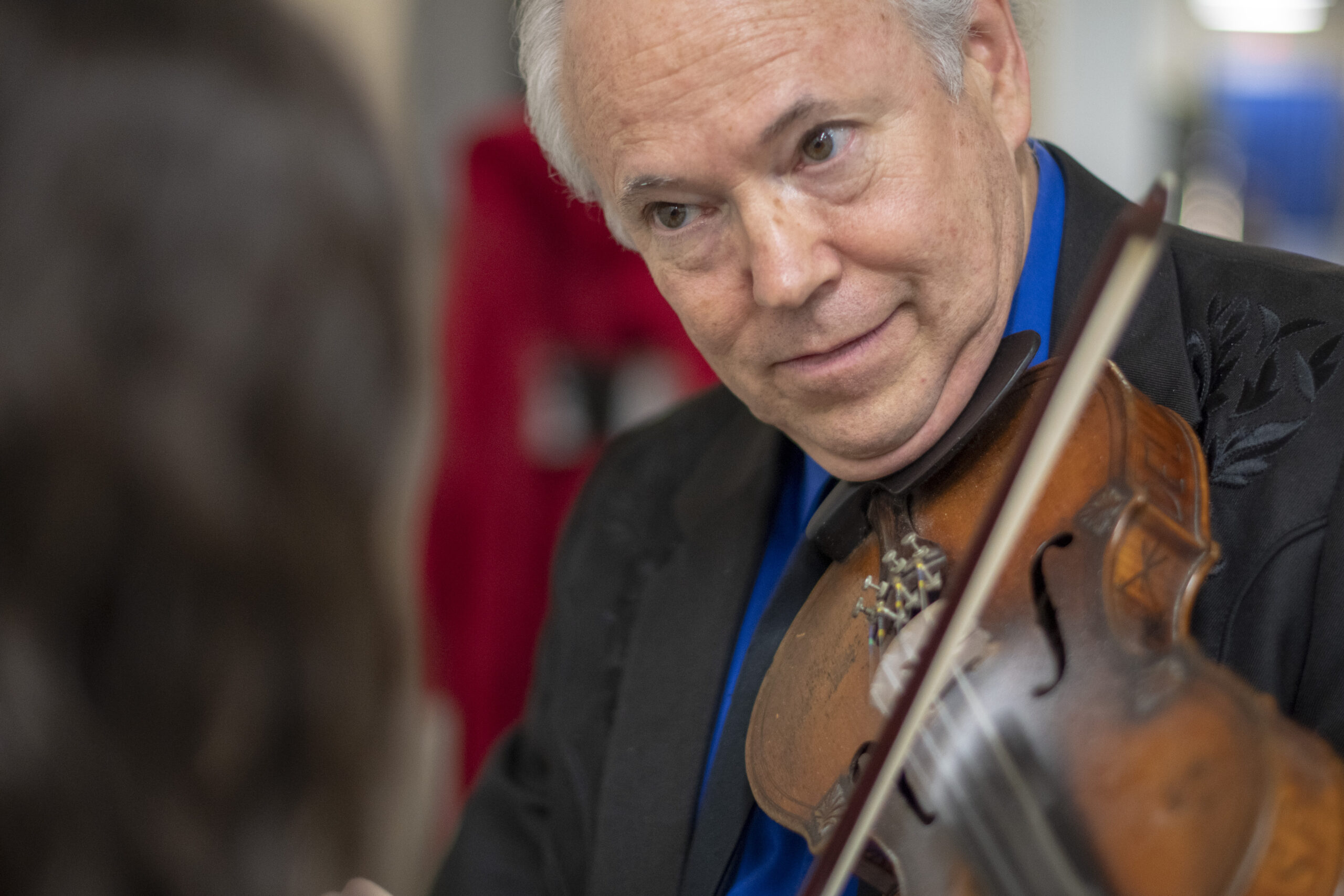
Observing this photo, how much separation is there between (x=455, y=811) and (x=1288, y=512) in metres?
1.84

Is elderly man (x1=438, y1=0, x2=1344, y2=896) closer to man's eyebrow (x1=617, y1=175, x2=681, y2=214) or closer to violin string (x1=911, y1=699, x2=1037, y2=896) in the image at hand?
man's eyebrow (x1=617, y1=175, x2=681, y2=214)

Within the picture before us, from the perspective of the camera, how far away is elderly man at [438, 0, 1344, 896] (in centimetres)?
74

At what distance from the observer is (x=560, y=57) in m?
0.92

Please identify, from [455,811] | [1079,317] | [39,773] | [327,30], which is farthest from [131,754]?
[455,811]

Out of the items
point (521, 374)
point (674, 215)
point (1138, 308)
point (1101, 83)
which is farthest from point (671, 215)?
point (1101, 83)

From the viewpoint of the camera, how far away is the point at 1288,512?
717 millimetres

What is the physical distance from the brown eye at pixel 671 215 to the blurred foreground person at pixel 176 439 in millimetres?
359

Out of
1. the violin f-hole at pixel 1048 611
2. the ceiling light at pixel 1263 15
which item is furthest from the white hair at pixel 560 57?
the ceiling light at pixel 1263 15

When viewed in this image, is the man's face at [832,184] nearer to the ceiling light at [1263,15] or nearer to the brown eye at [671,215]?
the brown eye at [671,215]

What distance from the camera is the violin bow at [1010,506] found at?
1.84 feet

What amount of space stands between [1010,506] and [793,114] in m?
0.32

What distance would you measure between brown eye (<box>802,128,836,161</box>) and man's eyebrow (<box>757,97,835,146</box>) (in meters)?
0.02

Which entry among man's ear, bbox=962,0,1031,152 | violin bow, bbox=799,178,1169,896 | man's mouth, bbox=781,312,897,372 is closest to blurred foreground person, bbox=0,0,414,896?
violin bow, bbox=799,178,1169,896

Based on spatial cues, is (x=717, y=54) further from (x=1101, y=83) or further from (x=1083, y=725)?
(x=1101, y=83)
